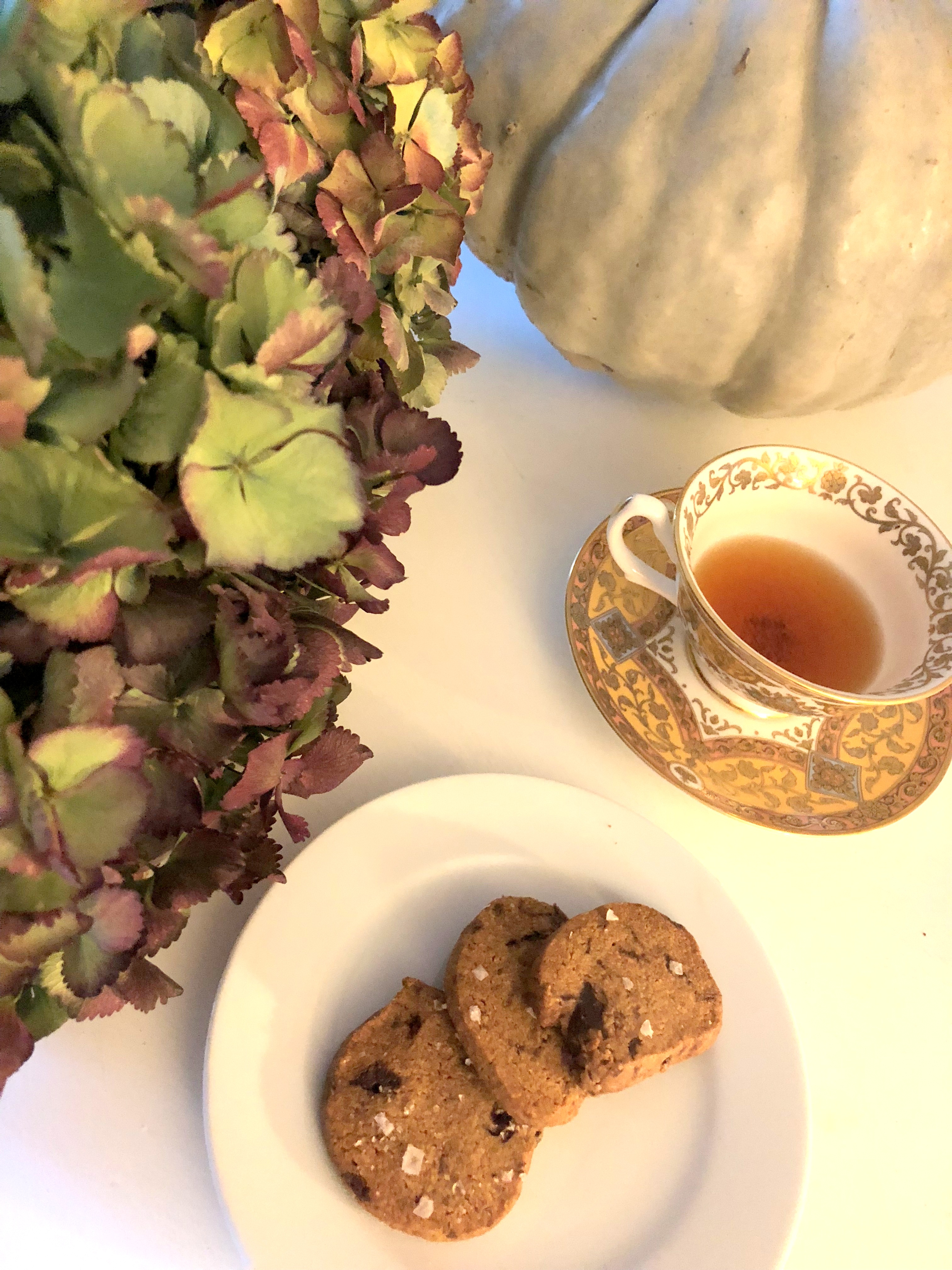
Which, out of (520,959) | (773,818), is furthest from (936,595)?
(520,959)

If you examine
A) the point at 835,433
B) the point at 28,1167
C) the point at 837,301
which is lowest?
the point at 28,1167

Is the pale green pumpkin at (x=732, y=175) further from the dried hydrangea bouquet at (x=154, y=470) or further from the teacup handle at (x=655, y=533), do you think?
the dried hydrangea bouquet at (x=154, y=470)

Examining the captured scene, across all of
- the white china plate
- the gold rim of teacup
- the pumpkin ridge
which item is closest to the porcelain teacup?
the gold rim of teacup

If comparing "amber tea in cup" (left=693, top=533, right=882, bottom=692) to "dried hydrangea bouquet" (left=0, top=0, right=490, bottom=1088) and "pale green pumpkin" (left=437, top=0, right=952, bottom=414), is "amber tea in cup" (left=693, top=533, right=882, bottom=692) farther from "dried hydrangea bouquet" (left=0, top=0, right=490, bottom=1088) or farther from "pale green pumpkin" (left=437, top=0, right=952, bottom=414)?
"dried hydrangea bouquet" (left=0, top=0, right=490, bottom=1088)

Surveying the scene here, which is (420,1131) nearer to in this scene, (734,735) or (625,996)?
(625,996)

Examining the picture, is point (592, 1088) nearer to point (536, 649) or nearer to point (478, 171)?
point (536, 649)
